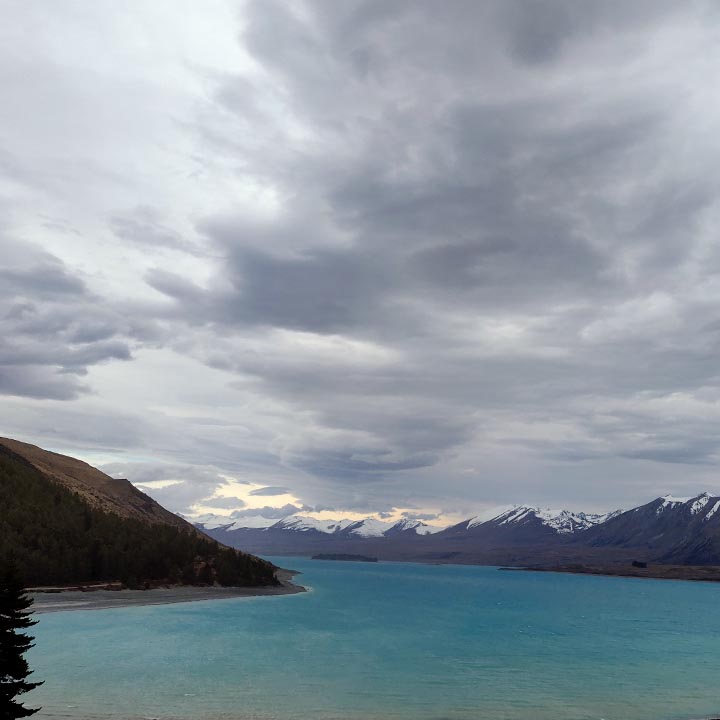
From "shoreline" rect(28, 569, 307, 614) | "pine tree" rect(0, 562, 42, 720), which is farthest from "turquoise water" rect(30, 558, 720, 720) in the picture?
"pine tree" rect(0, 562, 42, 720)

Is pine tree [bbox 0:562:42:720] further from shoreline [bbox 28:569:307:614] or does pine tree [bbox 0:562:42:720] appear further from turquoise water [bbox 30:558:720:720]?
shoreline [bbox 28:569:307:614]

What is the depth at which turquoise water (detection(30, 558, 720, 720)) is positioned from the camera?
218 feet

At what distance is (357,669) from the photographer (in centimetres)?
9044

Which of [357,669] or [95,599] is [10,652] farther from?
[95,599]

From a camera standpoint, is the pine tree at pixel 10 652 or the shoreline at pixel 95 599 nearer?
the pine tree at pixel 10 652

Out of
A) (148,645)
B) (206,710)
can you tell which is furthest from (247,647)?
(206,710)

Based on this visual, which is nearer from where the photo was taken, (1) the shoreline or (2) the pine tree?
(2) the pine tree

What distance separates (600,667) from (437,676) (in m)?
31.4

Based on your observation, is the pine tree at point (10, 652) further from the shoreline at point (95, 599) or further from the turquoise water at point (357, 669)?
the shoreline at point (95, 599)

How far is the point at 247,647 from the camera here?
356ft

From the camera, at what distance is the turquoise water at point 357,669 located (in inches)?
2613

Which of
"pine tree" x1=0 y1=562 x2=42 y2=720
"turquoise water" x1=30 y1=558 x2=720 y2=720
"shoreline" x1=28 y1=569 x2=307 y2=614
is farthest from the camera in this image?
"shoreline" x1=28 y1=569 x2=307 y2=614

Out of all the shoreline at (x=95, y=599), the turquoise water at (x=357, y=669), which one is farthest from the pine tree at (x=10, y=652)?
the shoreline at (x=95, y=599)

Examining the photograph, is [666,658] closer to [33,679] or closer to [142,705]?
[142,705]
